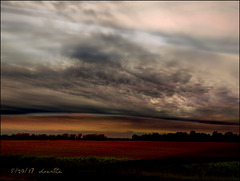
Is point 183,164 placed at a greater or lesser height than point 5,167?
greater

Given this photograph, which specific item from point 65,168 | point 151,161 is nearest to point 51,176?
point 65,168

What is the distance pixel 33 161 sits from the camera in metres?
29.5

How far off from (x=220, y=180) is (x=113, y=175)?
26.4 ft

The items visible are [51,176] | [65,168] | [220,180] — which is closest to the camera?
[220,180]

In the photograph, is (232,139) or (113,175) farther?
(232,139)

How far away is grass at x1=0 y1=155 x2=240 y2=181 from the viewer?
20.9 m

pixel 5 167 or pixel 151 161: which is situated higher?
pixel 151 161

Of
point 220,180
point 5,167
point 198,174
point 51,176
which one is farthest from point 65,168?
point 220,180

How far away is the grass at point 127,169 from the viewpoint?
2092cm

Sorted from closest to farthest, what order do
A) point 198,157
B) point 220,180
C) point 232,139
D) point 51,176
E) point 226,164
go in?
point 220,180 < point 51,176 < point 226,164 < point 198,157 < point 232,139

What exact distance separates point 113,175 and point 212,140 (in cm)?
4039

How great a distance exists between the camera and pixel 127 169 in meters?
23.3

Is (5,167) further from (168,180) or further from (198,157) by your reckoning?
(198,157)

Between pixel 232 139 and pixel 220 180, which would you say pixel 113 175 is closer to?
pixel 220 180
